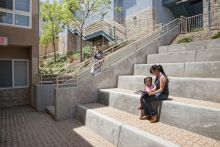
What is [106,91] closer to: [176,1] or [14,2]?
[14,2]


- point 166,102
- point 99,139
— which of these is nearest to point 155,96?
point 166,102

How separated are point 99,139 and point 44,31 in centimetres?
2025

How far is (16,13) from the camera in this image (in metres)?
10.7

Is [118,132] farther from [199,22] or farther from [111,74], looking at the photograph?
[199,22]

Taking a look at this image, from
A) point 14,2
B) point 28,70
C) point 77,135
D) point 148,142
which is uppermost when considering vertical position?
point 14,2

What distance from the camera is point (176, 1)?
16.4m

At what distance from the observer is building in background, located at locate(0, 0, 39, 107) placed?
10461mm

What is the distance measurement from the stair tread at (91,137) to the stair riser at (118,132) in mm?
100

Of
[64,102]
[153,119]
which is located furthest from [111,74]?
[153,119]

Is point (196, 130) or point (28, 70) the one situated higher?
point (28, 70)

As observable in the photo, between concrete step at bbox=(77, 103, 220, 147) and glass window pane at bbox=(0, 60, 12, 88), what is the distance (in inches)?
227

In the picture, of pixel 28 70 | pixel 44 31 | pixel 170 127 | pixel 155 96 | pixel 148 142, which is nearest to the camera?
pixel 148 142

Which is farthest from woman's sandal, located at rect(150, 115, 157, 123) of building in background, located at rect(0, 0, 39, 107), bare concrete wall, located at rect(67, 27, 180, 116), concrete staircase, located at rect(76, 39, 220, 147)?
building in background, located at rect(0, 0, 39, 107)

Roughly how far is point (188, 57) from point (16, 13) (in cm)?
817
